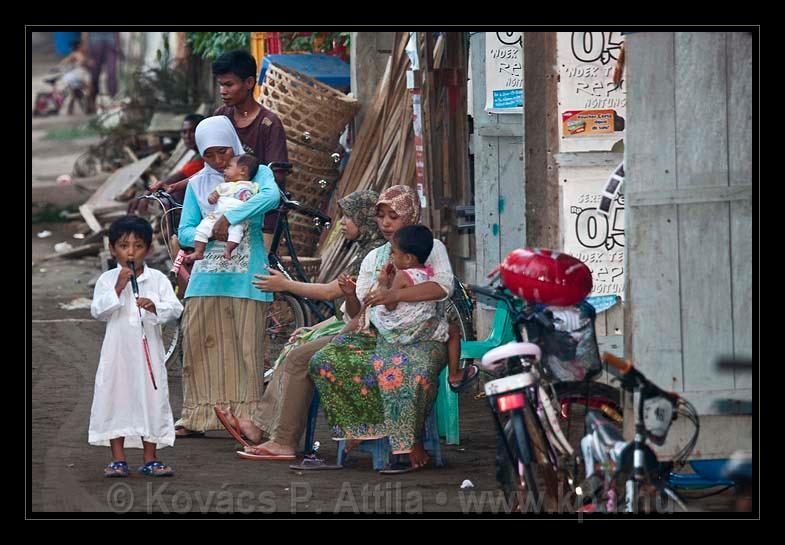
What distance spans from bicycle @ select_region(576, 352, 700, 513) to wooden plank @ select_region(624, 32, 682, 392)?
0.29 metres

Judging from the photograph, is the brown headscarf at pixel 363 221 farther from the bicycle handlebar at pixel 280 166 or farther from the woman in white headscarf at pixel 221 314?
the bicycle handlebar at pixel 280 166

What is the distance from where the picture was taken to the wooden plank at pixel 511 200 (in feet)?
31.2

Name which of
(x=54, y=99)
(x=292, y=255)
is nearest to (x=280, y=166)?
(x=292, y=255)

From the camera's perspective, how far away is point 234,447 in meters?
7.98

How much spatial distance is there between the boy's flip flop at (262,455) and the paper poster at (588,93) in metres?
2.27

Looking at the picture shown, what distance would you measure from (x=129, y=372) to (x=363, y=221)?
1558 millimetres

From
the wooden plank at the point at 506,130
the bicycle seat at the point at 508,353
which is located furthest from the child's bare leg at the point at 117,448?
the wooden plank at the point at 506,130

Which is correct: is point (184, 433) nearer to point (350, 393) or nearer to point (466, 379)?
point (350, 393)

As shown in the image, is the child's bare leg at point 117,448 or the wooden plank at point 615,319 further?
the wooden plank at point 615,319

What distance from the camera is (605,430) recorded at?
18.4 feet

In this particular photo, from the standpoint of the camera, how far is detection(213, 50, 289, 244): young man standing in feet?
29.2

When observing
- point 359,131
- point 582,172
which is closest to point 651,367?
point 582,172
